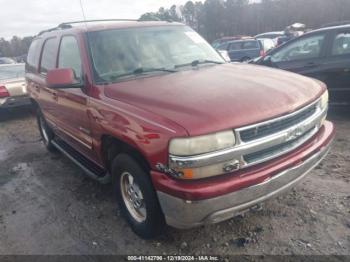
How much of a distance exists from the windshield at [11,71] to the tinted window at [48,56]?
15.4 ft

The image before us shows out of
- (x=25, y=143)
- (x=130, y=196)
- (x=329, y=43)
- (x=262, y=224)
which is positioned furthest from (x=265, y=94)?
(x=25, y=143)

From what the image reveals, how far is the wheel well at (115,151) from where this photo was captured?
2.90m

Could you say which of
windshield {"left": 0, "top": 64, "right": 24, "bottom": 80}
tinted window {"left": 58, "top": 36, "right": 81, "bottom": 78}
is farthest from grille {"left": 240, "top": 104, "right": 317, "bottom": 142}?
windshield {"left": 0, "top": 64, "right": 24, "bottom": 80}

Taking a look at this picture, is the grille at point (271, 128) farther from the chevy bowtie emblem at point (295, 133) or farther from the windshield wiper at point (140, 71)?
the windshield wiper at point (140, 71)

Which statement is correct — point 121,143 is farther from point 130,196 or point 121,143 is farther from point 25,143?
point 25,143

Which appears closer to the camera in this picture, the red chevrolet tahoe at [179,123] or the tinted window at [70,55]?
the red chevrolet tahoe at [179,123]

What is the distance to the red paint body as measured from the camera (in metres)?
2.48

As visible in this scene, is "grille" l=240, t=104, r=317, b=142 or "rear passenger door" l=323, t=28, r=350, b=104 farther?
"rear passenger door" l=323, t=28, r=350, b=104

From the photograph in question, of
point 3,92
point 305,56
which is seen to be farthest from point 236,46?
point 3,92

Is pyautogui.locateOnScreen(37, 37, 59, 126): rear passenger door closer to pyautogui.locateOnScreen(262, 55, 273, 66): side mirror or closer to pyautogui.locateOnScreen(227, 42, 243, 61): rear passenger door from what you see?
pyautogui.locateOnScreen(262, 55, 273, 66): side mirror

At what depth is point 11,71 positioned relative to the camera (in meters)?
9.80

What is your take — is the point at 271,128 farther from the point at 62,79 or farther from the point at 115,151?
the point at 62,79

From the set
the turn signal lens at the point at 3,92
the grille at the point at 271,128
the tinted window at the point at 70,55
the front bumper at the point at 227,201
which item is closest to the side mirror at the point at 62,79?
the tinted window at the point at 70,55

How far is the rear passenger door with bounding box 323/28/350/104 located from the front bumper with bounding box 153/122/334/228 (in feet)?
12.4
